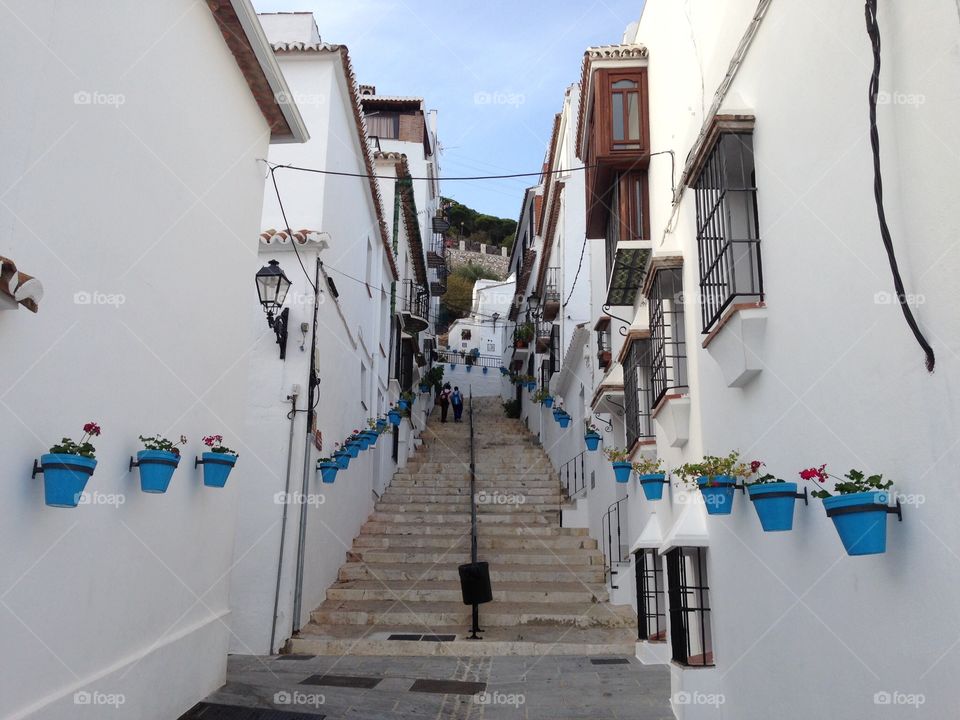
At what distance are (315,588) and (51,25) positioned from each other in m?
8.02

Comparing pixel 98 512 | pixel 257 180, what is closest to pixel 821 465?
pixel 98 512

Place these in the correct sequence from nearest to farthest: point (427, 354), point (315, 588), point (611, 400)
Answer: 1. point (315, 588)
2. point (611, 400)
3. point (427, 354)

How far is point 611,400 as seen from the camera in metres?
11.8

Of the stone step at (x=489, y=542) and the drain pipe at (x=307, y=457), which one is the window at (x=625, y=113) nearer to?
the drain pipe at (x=307, y=457)

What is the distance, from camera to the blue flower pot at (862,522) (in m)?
3.22

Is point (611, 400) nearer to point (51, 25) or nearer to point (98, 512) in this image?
point (98, 512)

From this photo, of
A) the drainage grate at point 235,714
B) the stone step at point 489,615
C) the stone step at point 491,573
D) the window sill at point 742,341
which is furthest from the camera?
the stone step at point 491,573

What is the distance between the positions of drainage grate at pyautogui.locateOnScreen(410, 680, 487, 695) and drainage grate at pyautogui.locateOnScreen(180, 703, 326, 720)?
4.95 feet

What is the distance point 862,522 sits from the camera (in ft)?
10.6


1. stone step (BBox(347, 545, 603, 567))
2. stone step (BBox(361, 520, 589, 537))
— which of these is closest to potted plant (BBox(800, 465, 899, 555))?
stone step (BBox(347, 545, 603, 567))

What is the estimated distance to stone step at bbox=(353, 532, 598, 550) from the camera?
13.3 metres

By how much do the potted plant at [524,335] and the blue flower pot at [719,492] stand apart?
21.6m
